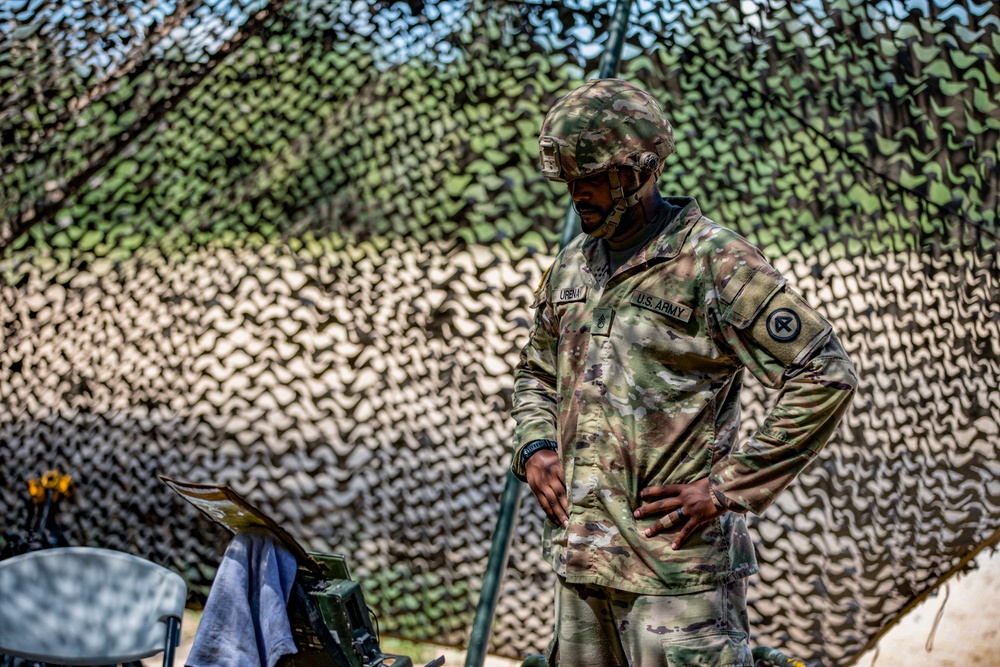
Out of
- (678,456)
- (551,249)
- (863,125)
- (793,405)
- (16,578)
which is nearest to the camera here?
(793,405)

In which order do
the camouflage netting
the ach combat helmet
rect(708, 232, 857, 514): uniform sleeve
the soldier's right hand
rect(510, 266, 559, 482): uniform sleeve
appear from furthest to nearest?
the camouflage netting < rect(510, 266, 559, 482): uniform sleeve < the soldier's right hand < the ach combat helmet < rect(708, 232, 857, 514): uniform sleeve

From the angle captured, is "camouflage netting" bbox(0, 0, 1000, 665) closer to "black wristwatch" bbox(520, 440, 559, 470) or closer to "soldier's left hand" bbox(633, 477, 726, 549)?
"black wristwatch" bbox(520, 440, 559, 470)

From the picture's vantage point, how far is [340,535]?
3.49 metres

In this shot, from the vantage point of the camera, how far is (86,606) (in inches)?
96.7

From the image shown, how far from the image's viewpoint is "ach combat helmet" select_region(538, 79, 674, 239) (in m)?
1.61

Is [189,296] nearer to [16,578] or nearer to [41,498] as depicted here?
[41,498]

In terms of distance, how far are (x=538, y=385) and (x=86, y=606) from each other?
1312 millimetres

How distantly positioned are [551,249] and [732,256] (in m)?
1.79

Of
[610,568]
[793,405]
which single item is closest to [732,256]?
[793,405]

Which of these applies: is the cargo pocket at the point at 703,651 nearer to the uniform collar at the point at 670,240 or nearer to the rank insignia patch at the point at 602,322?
the rank insignia patch at the point at 602,322

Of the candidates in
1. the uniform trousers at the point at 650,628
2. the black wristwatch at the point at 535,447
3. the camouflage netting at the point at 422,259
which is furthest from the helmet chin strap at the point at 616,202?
the camouflage netting at the point at 422,259

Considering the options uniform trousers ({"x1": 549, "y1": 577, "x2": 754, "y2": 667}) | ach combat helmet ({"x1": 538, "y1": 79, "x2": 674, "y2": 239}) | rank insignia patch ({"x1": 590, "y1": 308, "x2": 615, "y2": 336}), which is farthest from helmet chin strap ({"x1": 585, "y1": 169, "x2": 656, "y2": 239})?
uniform trousers ({"x1": 549, "y1": 577, "x2": 754, "y2": 667})

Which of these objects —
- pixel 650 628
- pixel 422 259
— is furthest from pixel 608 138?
pixel 422 259

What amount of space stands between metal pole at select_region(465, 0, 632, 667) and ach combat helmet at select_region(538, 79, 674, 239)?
1.35 m
